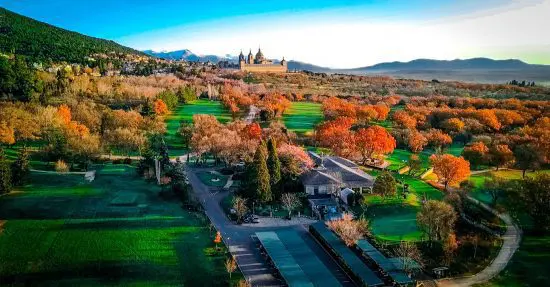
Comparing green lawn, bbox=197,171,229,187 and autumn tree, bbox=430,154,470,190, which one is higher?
autumn tree, bbox=430,154,470,190

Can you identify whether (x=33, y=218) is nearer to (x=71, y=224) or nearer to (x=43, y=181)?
(x=71, y=224)

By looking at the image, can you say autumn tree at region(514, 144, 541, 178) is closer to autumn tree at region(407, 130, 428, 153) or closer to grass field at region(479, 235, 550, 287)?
autumn tree at region(407, 130, 428, 153)

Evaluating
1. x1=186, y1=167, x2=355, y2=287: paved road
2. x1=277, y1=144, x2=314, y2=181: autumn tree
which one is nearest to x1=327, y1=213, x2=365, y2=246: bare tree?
x1=186, y1=167, x2=355, y2=287: paved road

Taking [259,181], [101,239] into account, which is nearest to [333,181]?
[259,181]

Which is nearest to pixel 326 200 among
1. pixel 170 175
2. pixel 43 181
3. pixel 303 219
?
pixel 303 219

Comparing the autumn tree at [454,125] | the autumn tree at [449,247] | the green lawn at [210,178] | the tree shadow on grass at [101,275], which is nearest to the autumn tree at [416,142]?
the autumn tree at [454,125]

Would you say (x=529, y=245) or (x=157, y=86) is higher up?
(x=157, y=86)
